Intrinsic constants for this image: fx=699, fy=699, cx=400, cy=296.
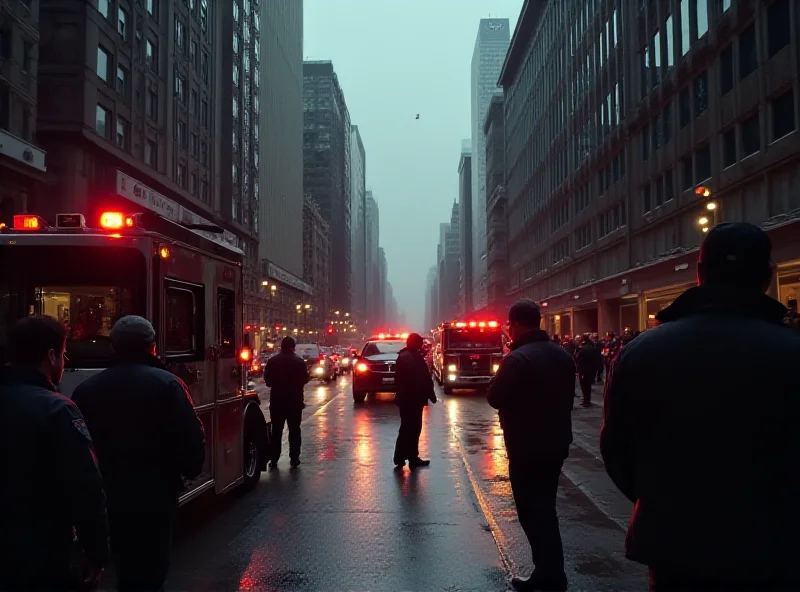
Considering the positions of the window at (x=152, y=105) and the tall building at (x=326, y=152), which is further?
the tall building at (x=326, y=152)

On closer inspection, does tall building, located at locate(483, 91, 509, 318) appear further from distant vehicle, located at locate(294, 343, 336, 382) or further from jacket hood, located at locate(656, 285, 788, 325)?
jacket hood, located at locate(656, 285, 788, 325)

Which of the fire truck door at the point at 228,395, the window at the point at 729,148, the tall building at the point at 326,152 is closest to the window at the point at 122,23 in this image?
the window at the point at 729,148

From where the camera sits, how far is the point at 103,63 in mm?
37938

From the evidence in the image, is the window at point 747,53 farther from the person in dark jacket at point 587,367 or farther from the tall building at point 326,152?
the tall building at point 326,152

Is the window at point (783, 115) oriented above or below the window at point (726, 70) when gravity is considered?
below

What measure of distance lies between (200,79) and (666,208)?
128 feet

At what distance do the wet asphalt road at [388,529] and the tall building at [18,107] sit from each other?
24.6 metres

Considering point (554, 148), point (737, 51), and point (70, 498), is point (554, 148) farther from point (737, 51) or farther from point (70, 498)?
point (70, 498)

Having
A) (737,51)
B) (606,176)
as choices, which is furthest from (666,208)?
(606,176)

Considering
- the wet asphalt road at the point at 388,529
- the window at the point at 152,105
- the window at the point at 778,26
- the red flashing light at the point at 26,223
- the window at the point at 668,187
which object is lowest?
the wet asphalt road at the point at 388,529

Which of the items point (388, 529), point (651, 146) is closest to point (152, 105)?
point (651, 146)

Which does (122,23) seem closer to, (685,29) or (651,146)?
(651,146)

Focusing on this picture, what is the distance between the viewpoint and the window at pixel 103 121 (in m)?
37.0

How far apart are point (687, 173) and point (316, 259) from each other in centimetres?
11279
